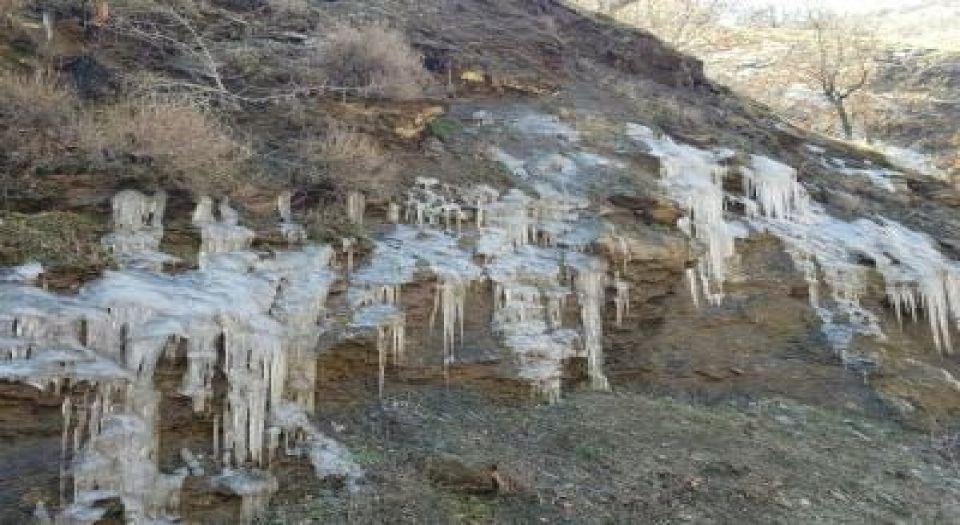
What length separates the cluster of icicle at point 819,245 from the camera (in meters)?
11.6

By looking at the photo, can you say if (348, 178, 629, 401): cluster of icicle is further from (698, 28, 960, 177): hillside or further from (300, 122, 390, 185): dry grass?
(698, 28, 960, 177): hillside

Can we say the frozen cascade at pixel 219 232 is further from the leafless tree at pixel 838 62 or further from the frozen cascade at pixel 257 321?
the leafless tree at pixel 838 62

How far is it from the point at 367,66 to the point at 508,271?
150 inches

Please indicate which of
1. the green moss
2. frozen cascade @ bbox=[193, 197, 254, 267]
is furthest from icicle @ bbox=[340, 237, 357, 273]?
the green moss

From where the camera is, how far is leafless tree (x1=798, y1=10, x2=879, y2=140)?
80.5 feet

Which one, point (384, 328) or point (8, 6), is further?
point (8, 6)

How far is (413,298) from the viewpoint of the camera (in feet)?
29.3

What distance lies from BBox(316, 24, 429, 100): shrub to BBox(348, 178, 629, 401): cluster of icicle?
Result: 1.55 meters

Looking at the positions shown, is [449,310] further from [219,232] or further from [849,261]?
[849,261]

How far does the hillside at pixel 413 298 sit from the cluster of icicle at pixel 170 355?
3 centimetres

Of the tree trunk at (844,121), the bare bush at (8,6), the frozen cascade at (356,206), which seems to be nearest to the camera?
the frozen cascade at (356,206)

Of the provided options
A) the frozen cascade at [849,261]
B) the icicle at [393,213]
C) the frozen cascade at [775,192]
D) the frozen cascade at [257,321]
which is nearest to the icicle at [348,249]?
→ the frozen cascade at [257,321]

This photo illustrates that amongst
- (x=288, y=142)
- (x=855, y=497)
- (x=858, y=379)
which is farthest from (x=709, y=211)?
(x=288, y=142)

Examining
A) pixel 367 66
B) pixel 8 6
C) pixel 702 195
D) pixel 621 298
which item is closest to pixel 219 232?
pixel 367 66
